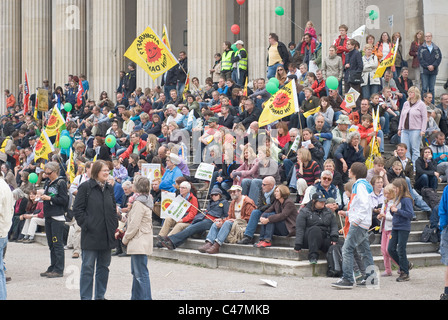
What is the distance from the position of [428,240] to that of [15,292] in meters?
7.26

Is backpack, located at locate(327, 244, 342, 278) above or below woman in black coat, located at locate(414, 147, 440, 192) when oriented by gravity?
below

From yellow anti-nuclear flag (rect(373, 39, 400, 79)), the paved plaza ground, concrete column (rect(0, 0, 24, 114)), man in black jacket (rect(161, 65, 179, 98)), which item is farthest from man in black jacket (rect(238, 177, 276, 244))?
concrete column (rect(0, 0, 24, 114))

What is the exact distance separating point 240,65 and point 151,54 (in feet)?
8.71

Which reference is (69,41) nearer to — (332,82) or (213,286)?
(332,82)

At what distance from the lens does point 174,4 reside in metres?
36.9

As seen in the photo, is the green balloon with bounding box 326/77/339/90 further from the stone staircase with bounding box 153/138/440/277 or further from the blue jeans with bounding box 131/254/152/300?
the blue jeans with bounding box 131/254/152/300

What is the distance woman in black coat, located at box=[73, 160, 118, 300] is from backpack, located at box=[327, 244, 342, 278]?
4.06m

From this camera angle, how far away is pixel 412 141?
17.2 metres

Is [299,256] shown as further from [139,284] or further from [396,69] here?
[396,69]

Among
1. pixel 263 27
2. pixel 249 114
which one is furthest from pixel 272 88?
pixel 263 27

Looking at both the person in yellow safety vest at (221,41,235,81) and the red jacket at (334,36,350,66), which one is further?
the person in yellow safety vest at (221,41,235,81)

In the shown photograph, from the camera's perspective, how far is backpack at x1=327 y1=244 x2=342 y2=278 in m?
13.3

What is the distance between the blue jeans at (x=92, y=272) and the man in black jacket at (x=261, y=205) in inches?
181

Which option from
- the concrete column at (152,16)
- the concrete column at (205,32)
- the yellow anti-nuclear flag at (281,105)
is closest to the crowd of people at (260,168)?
the yellow anti-nuclear flag at (281,105)
